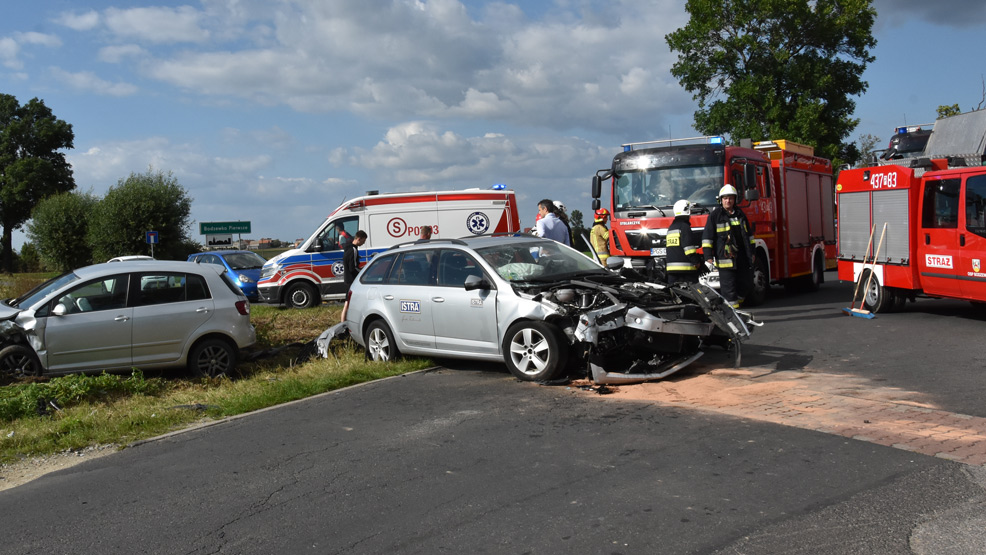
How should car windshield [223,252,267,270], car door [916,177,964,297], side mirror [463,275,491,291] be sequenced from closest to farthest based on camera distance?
side mirror [463,275,491,291]
car door [916,177,964,297]
car windshield [223,252,267,270]

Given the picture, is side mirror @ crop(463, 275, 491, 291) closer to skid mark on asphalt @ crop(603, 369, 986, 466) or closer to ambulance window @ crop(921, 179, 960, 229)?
skid mark on asphalt @ crop(603, 369, 986, 466)

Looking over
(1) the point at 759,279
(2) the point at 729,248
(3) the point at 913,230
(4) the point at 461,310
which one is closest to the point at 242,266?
(1) the point at 759,279

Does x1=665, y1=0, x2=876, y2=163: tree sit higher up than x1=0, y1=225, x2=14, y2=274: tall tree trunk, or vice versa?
x1=665, y1=0, x2=876, y2=163: tree

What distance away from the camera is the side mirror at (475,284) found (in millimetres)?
8719

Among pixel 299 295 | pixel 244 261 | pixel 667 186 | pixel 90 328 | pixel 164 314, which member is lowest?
pixel 299 295

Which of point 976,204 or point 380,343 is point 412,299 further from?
Answer: point 976,204

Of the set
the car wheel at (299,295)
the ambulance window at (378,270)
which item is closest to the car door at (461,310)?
the ambulance window at (378,270)

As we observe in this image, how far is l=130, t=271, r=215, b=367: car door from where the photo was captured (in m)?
10.1

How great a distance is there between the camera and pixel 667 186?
47.1 feet

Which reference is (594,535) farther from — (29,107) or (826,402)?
(29,107)

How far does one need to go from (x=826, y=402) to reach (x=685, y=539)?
132 inches

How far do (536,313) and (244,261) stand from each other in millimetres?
17232

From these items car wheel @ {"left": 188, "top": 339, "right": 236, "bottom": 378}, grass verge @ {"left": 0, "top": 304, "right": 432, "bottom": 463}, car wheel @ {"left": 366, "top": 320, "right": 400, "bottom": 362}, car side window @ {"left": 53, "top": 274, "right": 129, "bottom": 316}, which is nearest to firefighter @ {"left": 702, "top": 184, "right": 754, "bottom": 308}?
grass verge @ {"left": 0, "top": 304, "right": 432, "bottom": 463}

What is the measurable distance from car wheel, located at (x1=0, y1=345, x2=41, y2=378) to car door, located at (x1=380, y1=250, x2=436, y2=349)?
4166 millimetres
